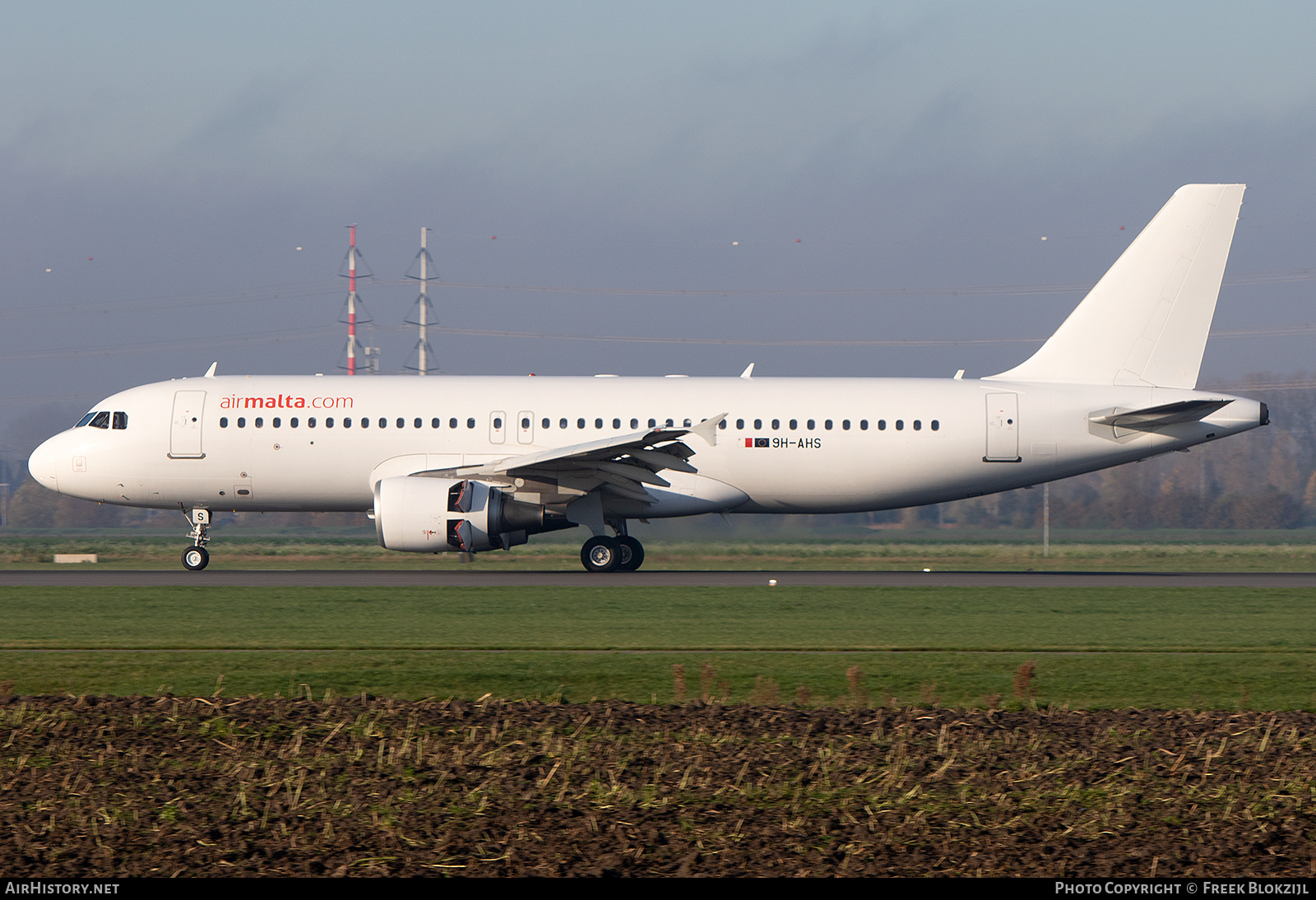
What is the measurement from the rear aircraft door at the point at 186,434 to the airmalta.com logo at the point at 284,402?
0.60 m

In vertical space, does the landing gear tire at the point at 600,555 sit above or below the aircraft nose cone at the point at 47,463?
below

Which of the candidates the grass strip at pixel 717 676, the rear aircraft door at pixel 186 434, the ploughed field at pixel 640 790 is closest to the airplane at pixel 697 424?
the rear aircraft door at pixel 186 434

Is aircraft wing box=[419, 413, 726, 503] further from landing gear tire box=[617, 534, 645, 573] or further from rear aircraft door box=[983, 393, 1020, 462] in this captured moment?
rear aircraft door box=[983, 393, 1020, 462]

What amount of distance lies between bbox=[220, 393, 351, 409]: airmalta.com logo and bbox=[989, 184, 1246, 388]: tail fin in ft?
52.5

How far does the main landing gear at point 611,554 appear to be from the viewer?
2859 cm

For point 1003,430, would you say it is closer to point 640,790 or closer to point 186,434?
point 186,434

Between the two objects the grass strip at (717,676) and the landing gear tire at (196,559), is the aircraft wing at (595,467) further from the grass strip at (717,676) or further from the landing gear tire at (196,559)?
the grass strip at (717,676)

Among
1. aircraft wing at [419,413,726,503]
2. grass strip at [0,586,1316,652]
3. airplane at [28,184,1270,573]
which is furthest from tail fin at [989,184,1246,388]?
aircraft wing at [419,413,726,503]

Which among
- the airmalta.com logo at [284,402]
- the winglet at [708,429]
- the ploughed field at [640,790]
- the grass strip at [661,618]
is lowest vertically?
the ploughed field at [640,790]

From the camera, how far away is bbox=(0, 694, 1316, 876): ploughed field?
7.45 metres

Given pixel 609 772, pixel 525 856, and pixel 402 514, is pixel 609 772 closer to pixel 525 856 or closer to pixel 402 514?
pixel 525 856

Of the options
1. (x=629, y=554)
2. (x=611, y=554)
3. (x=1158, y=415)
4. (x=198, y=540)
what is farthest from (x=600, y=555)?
(x=1158, y=415)

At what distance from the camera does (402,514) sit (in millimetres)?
25828

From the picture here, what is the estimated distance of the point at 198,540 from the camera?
29.3 meters
